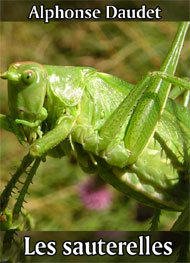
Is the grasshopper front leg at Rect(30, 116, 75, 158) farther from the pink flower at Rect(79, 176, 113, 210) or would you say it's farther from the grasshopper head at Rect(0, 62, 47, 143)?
the pink flower at Rect(79, 176, 113, 210)

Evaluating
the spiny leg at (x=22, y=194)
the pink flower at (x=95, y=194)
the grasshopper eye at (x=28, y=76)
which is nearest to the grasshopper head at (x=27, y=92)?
the grasshopper eye at (x=28, y=76)

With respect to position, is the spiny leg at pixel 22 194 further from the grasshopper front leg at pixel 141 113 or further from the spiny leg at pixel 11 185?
the grasshopper front leg at pixel 141 113

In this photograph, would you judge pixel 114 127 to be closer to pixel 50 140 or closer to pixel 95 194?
pixel 50 140

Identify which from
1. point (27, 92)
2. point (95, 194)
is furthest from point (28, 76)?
point (95, 194)

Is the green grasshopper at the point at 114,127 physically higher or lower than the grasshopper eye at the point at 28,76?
lower

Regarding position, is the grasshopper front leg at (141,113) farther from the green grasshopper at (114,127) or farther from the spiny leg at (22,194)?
the spiny leg at (22,194)

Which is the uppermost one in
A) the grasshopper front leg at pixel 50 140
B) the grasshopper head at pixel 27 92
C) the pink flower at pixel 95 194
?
the grasshopper head at pixel 27 92

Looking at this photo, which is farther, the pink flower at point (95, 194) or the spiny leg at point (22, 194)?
the pink flower at point (95, 194)
